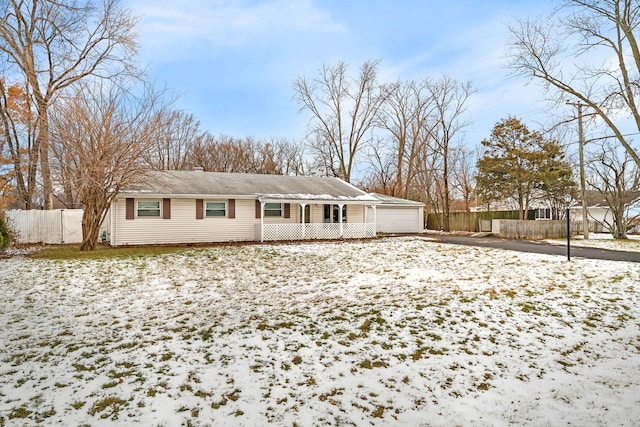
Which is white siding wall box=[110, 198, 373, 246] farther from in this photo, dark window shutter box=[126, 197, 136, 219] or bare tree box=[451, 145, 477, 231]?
bare tree box=[451, 145, 477, 231]

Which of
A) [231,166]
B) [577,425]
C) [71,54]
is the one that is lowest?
[577,425]

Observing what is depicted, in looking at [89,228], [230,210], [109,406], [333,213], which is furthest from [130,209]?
[109,406]

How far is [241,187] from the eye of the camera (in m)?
17.4

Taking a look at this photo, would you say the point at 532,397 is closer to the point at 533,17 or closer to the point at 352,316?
the point at 352,316

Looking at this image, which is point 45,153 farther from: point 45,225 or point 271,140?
A: point 271,140

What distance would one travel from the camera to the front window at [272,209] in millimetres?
17391

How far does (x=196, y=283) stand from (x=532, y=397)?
20.7ft

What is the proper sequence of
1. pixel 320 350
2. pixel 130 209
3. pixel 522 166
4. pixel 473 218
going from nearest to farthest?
pixel 320 350, pixel 130 209, pixel 522 166, pixel 473 218

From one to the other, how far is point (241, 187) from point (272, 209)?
1.90 metres

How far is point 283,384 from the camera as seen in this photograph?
344 centimetres

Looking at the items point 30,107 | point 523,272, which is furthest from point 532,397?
point 30,107

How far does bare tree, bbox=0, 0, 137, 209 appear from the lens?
15.2 meters

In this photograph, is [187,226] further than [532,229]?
No

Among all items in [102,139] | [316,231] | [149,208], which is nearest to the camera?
[102,139]
